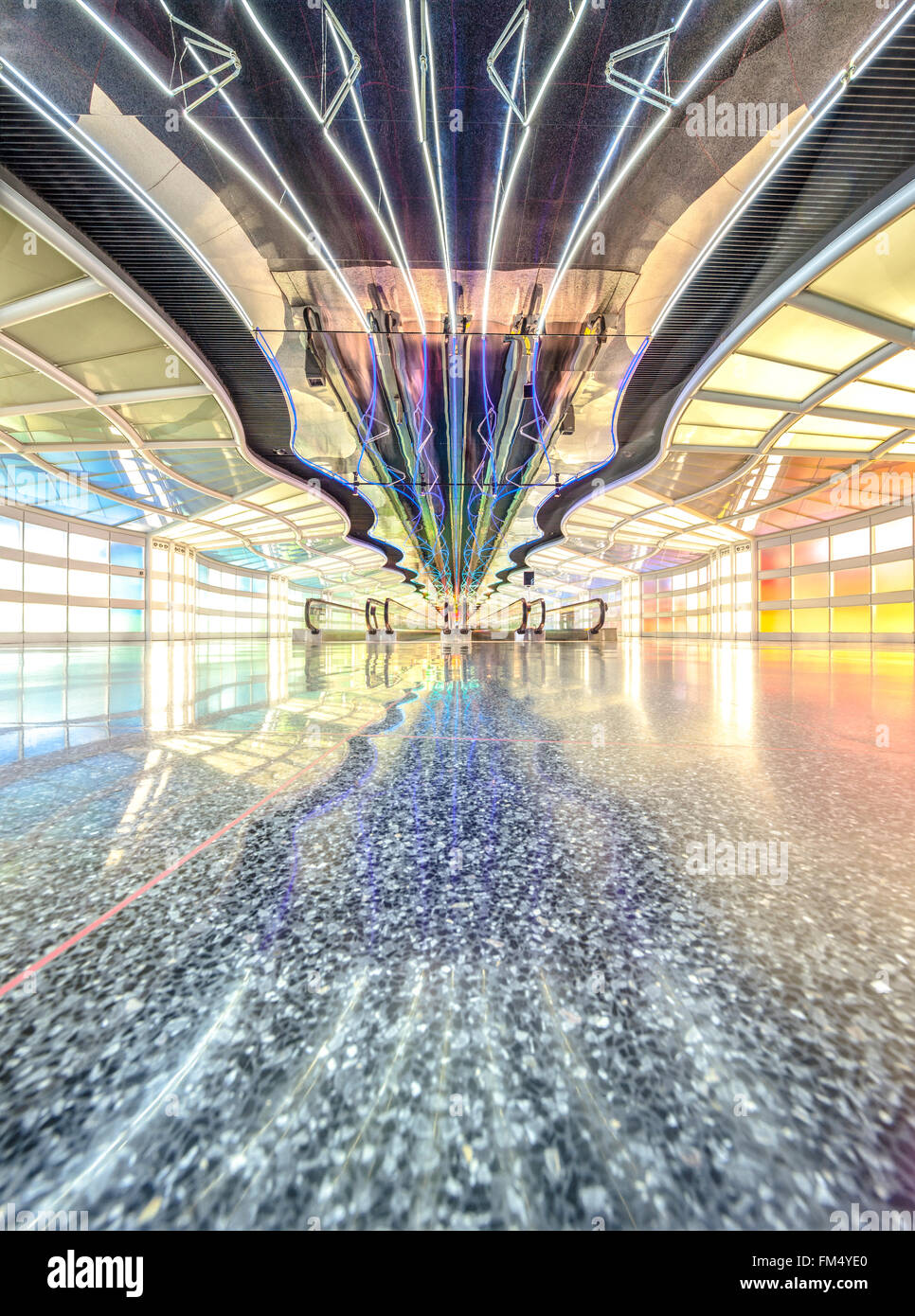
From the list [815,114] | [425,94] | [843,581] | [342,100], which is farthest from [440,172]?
[843,581]

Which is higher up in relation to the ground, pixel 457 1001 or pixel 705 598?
pixel 705 598

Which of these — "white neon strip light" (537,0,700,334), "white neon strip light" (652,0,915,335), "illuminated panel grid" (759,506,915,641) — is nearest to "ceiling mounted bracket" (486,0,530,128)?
"white neon strip light" (537,0,700,334)

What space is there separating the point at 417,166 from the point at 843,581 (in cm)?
2641

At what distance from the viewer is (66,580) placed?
2316cm

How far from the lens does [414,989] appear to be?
82 cm

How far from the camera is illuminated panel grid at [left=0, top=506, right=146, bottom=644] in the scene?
20547 millimetres

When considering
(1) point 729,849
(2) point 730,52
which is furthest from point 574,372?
(1) point 729,849

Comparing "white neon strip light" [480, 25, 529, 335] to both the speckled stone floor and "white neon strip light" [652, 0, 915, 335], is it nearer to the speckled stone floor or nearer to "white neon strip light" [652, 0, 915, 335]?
"white neon strip light" [652, 0, 915, 335]

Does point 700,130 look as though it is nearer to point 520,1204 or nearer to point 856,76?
point 856,76

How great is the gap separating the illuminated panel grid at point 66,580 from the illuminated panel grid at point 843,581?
36.2 m

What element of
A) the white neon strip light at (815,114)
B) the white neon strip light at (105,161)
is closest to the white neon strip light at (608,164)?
the white neon strip light at (815,114)

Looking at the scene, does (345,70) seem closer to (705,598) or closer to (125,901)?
(125,901)

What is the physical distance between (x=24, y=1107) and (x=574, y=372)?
401 inches

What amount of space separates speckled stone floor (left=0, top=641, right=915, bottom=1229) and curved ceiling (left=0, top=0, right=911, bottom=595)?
634 cm
